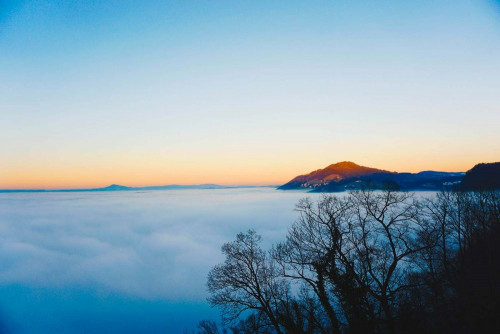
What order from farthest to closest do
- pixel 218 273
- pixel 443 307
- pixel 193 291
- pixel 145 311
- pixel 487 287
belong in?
pixel 193 291 < pixel 145 311 < pixel 218 273 < pixel 443 307 < pixel 487 287

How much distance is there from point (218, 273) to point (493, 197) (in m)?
25.3

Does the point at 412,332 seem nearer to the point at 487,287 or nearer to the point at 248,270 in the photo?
the point at 487,287

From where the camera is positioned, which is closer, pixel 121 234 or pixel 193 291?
pixel 193 291

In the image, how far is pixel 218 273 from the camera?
14375 millimetres

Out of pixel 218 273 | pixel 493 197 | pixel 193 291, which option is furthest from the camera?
pixel 193 291

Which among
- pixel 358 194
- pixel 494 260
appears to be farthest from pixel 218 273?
pixel 494 260

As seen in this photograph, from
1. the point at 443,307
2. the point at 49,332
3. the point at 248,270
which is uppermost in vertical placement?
the point at 248,270

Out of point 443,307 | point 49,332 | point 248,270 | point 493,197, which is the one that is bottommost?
point 49,332

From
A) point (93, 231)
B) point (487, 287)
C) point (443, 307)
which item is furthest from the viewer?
point (93, 231)

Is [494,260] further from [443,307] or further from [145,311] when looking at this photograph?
[145,311]

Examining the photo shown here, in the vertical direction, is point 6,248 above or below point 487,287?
below

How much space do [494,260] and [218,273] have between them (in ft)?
57.3

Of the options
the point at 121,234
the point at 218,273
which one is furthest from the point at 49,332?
the point at 121,234

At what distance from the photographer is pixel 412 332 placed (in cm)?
1062
